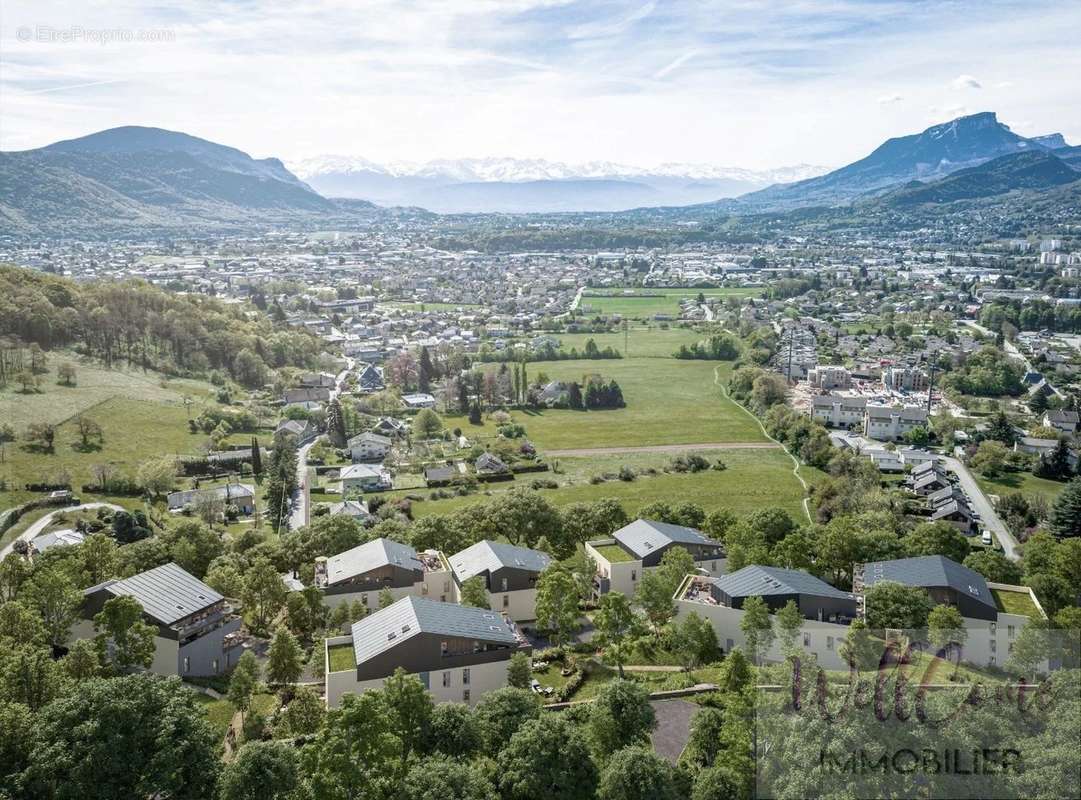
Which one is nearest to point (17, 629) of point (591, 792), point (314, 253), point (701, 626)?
point (591, 792)

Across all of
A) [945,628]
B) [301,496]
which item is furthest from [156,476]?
[945,628]

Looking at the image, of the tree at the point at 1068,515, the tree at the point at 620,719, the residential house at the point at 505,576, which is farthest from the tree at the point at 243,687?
the tree at the point at 1068,515

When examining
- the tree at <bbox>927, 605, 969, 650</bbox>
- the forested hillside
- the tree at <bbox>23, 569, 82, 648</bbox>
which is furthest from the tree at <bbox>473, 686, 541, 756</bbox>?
the forested hillside

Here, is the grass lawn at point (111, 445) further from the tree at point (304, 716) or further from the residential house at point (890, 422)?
the residential house at point (890, 422)

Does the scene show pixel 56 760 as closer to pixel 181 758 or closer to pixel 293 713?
pixel 181 758

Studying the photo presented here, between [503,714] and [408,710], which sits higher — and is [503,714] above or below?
below

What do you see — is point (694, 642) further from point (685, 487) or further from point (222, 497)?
point (222, 497)

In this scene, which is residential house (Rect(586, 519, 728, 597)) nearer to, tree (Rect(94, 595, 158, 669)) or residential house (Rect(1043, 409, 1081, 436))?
tree (Rect(94, 595, 158, 669))
